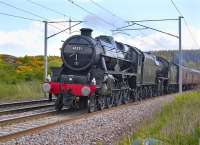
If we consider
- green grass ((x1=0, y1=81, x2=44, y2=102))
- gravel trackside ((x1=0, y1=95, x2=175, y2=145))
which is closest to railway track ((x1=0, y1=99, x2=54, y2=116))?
gravel trackside ((x1=0, y1=95, x2=175, y2=145))

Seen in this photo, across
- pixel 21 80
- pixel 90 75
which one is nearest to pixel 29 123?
pixel 90 75

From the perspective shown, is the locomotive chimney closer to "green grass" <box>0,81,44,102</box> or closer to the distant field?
the distant field

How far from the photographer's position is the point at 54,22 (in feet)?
99.8

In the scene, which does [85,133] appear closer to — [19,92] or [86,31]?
[86,31]

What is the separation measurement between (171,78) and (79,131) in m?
28.3

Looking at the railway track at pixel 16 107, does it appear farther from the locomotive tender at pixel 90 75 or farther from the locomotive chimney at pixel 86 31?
the locomotive chimney at pixel 86 31

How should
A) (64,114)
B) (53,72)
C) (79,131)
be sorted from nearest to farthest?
1. (79,131)
2. (64,114)
3. (53,72)

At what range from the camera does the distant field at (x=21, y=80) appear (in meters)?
29.5

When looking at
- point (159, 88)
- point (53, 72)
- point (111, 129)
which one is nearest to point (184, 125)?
point (111, 129)

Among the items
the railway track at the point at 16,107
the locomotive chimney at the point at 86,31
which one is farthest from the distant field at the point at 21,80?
the locomotive chimney at the point at 86,31

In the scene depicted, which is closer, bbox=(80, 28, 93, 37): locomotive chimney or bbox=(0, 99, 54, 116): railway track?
bbox=(0, 99, 54, 116): railway track

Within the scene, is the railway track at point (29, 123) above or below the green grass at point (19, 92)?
below

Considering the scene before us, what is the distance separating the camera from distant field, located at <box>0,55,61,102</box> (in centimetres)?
2947

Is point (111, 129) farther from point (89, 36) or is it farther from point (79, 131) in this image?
point (89, 36)
